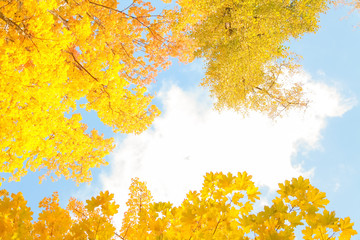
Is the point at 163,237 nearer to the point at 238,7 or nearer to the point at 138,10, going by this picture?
the point at 138,10

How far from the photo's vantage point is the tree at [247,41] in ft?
32.1

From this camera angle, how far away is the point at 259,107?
13.2 meters

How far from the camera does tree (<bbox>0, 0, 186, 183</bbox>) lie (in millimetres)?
5105

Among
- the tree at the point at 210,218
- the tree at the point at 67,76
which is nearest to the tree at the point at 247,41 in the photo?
the tree at the point at 67,76

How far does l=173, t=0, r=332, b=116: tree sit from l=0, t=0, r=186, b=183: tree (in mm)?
1921

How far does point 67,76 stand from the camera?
6930mm

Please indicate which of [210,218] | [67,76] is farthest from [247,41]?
[210,218]

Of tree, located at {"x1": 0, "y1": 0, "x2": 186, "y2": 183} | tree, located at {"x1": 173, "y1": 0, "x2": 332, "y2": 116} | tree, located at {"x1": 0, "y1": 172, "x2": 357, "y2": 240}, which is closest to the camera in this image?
tree, located at {"x1": 0, "y1": 172, "x2": 357, "y2": 240}

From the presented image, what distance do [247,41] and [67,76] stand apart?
646 cm

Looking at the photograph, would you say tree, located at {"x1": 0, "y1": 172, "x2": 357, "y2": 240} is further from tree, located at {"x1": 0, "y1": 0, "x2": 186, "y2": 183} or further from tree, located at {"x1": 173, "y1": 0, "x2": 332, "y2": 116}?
tree, located at {"x1": 173, "y1": 0, "x2": 332, "y2": 116}

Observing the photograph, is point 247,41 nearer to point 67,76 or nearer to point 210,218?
point 67,76

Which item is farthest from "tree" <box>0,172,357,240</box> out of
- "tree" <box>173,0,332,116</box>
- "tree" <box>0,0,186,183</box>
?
"tree" <box>173,0,332,116</box>

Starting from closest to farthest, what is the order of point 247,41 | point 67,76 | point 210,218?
point 210,218 < point 67,76 < point 247,41

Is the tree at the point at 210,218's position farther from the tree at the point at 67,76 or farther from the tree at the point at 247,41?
the tree at the point at 247,41
